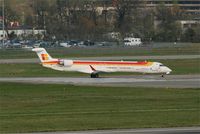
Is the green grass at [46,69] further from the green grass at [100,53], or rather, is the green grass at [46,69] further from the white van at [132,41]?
the white van at [132,41]

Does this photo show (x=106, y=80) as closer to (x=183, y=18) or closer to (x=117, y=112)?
(x=117, y=112)

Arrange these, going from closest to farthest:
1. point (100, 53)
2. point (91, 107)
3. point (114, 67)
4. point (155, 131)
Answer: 1. point (155, 131)
2. point (91, 107)
3. point (114, 67)
4. point (100, 53)

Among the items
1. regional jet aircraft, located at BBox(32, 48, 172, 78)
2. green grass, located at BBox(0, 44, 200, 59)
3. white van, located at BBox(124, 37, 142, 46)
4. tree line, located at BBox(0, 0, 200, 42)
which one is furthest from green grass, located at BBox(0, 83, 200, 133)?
tree line, located at BBox(0, 0, 200, 42)

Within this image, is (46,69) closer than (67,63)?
No

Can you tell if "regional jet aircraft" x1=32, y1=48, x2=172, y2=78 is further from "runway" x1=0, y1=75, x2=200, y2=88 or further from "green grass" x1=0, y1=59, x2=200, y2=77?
"green grass" x1=0, y1=59, x2=200, y2=77

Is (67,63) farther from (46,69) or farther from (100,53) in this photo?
(100,53)

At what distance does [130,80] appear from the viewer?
2601 inches

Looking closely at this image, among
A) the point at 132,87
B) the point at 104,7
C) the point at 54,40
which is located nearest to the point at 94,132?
the point at 132,87

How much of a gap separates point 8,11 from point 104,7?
2753cm

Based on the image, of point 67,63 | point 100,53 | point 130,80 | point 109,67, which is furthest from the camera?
point 100,53

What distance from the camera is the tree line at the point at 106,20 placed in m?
165

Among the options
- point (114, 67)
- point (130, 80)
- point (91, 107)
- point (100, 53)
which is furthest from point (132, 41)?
point (91, 107)

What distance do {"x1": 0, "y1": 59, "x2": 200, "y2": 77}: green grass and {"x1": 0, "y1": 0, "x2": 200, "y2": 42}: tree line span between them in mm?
66318

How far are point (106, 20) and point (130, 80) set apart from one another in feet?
374
